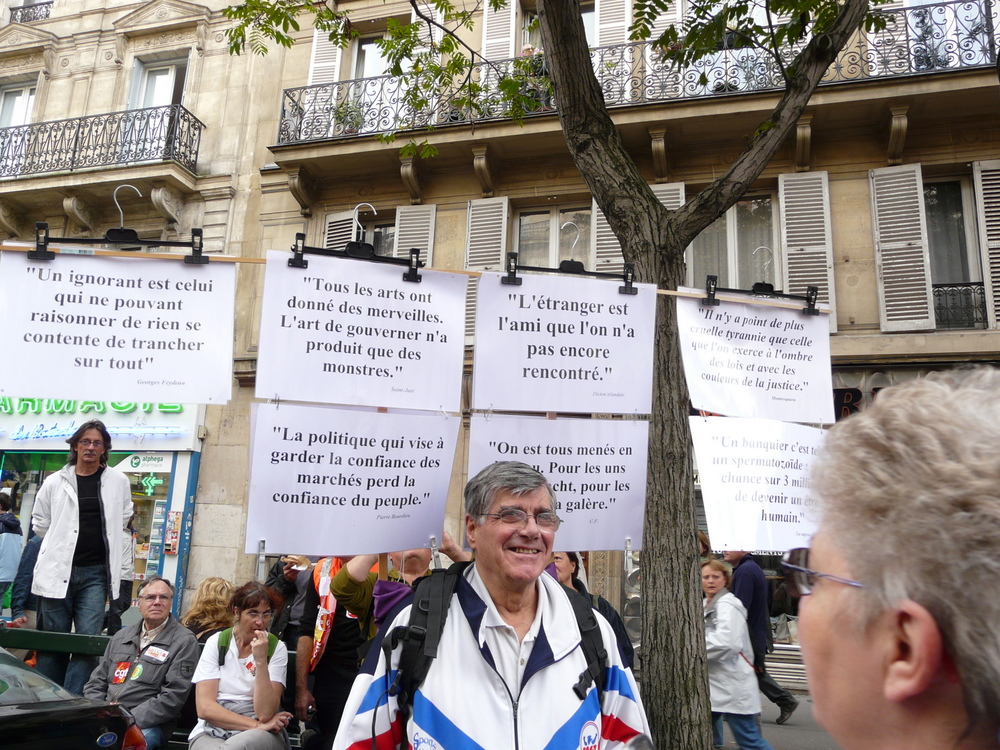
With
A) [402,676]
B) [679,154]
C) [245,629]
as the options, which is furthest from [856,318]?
[402,676]

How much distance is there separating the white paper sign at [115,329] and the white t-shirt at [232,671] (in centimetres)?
172

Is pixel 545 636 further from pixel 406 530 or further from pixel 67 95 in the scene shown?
pixel 67 95

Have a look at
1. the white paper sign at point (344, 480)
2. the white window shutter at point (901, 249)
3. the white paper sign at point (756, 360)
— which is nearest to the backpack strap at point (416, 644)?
the white paper sign at point (344, 480)

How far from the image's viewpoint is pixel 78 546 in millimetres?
5027

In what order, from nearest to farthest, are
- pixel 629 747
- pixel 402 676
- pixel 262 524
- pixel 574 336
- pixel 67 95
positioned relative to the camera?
1. pixel 402 676
2. pixel 629 747
3. pixel 262 524
4. pixel 574 336
5. pixel 67 95

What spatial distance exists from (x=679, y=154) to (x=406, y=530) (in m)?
9.58

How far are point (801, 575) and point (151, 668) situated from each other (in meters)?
4.41

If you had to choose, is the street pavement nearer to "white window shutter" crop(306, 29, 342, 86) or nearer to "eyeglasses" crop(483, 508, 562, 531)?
"eyeglasses" crop(483, 508, 562, 531)

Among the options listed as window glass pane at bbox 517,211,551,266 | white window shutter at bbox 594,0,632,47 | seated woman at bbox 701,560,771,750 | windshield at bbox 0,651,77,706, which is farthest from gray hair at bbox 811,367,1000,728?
white window shutter at bbox 594,0,632,47

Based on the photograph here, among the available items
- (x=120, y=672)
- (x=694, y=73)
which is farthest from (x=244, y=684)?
(x=694, y=73)

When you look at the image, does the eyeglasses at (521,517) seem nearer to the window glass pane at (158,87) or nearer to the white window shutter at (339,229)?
the white window shutter at (339,229)

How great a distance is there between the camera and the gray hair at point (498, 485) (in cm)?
250

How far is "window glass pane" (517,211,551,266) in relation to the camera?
1209 centimetres

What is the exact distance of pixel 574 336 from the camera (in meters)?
3.52
